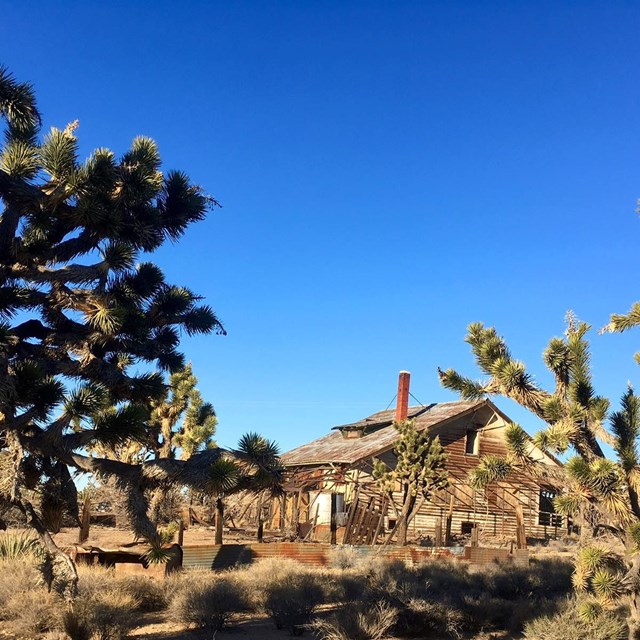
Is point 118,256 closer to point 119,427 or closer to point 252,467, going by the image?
point 119,427

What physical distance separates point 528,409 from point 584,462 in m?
1.22

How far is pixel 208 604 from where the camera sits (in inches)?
431

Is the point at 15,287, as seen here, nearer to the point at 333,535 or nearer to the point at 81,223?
the point at 81,223

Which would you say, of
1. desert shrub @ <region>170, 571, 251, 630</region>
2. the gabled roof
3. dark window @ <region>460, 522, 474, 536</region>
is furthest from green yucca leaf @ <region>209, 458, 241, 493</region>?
dark window @ <region>460, 522, 474, 536</region>

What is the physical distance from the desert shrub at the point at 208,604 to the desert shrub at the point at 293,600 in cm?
53

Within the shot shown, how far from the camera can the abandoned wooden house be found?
1080 inches

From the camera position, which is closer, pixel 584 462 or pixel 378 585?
pixel 584 462

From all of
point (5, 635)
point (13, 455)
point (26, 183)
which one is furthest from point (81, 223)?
point (5, 635)

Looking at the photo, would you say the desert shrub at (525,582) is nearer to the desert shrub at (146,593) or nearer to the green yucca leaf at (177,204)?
the desert shrub at (146,593)

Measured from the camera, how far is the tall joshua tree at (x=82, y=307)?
777 cm

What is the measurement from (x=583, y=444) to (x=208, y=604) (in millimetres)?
5941

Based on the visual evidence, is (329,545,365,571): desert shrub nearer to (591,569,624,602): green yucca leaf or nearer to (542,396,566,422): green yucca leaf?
(591,569,624,602): green yucca leaf

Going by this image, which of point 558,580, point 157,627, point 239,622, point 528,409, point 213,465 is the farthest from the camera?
point 558,580

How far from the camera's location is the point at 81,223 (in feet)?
28.8
